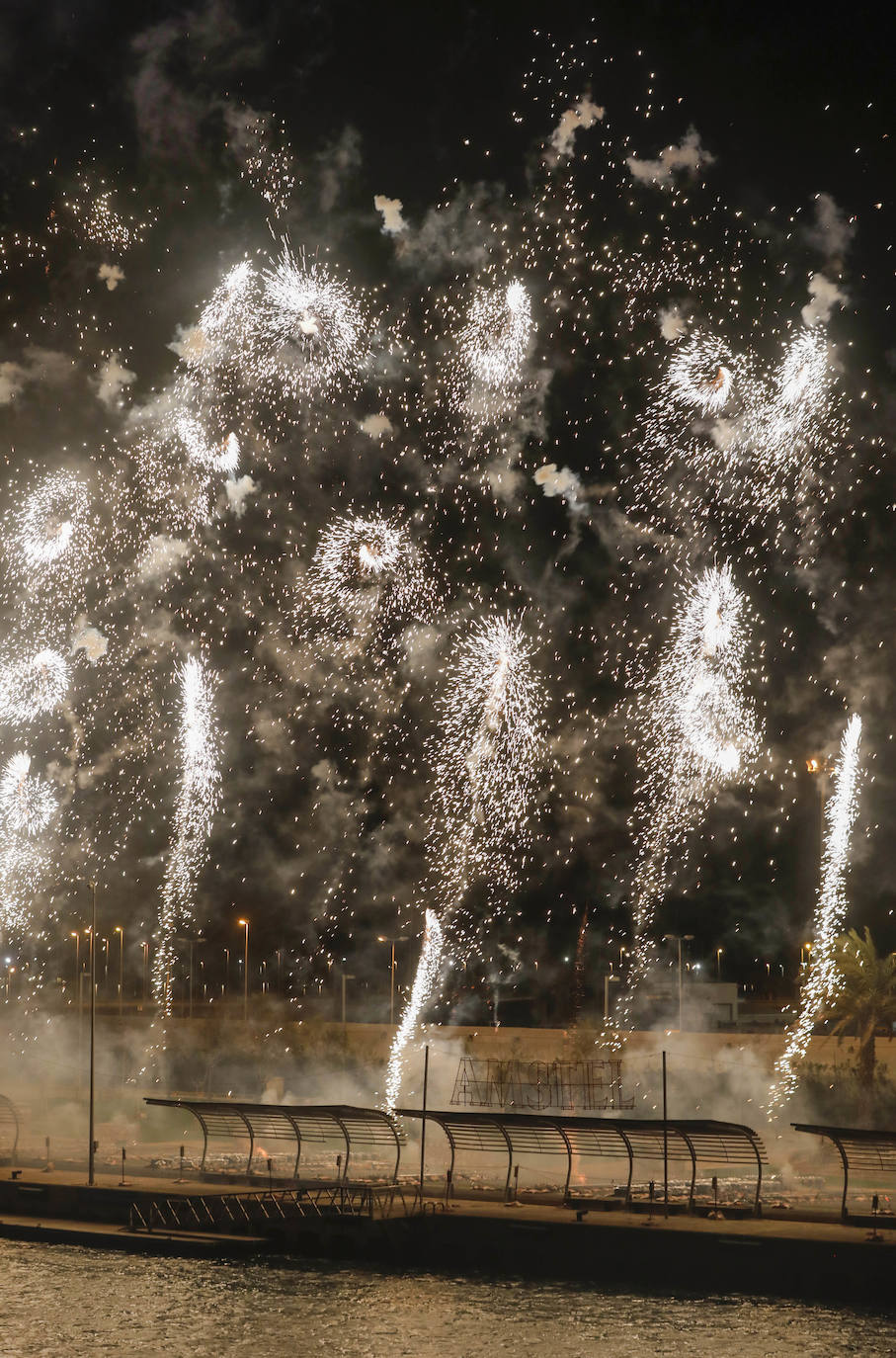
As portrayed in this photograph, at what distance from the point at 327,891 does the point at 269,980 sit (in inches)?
297

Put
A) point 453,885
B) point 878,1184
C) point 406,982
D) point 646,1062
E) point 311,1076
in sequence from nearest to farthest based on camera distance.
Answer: point 878,1184
point 646,1062
point 311,1076
point 453,885
point 406,982

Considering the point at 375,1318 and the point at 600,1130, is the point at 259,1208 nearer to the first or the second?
the point at 600,1130

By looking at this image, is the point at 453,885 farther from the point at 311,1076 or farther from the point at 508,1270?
the point at 508,1270

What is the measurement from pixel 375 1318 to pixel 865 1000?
94.5ft

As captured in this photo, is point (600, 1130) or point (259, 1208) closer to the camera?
point (600, 1130)

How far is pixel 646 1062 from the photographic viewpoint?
198 feet

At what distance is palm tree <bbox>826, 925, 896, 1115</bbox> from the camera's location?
174ft

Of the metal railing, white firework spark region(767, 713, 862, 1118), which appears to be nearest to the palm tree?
white firework spark region(767, 713, 862, 1118)

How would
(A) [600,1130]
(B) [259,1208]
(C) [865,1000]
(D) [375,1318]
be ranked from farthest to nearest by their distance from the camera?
(C) [865,1000]
(B) [259,1208]
(A) [600,1130]
(D) [375,1318]

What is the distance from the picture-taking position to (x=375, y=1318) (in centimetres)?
2895

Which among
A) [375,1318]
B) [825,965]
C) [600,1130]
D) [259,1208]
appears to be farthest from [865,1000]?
[375,1318]

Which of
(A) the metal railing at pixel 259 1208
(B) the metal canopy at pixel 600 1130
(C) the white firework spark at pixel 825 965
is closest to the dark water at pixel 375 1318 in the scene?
(A) the metal railing at pixel 259 1208

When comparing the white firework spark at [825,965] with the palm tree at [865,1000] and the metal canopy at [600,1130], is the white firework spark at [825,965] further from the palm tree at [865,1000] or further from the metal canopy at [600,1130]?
the metal canopy at [600,1130]

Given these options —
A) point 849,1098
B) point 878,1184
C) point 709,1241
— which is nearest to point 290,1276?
point 709,1241
